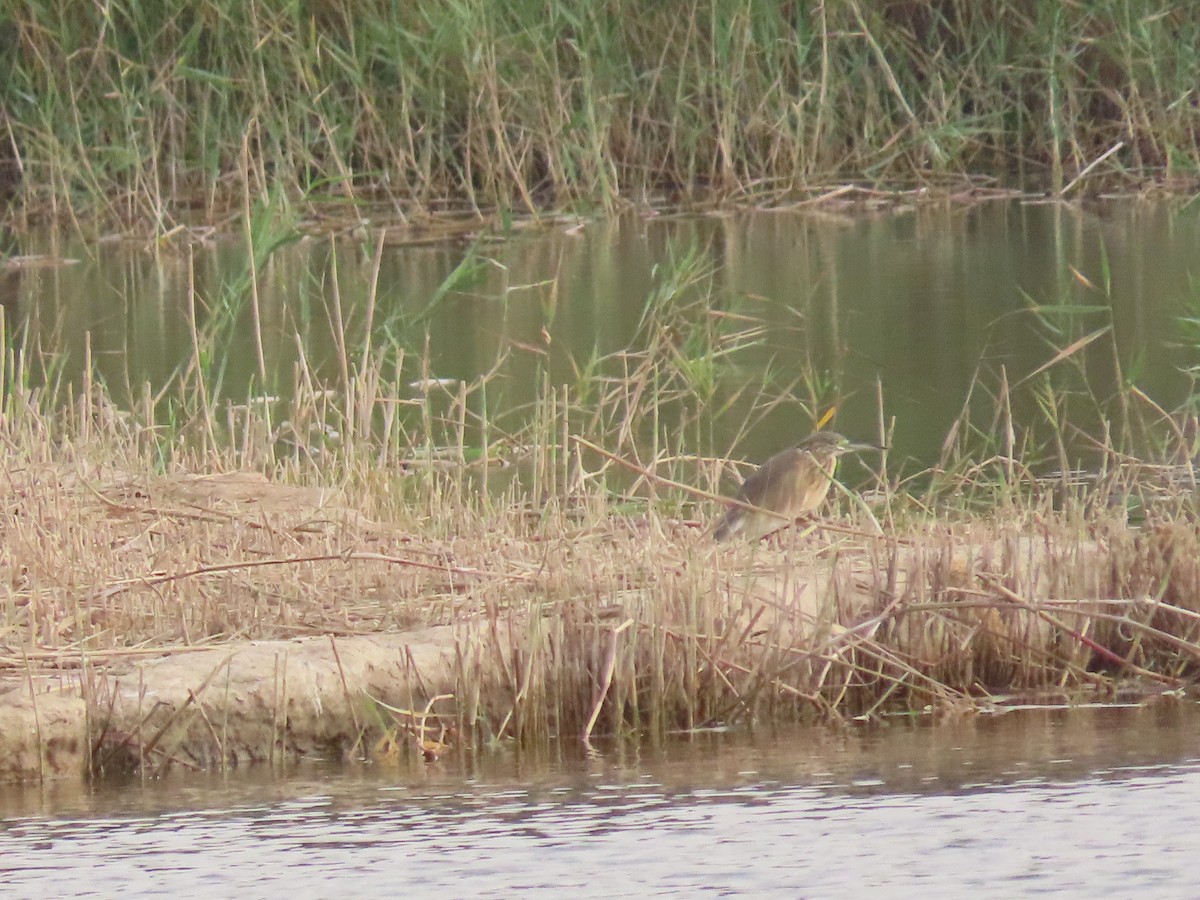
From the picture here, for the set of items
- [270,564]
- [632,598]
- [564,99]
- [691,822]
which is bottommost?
[691,822]

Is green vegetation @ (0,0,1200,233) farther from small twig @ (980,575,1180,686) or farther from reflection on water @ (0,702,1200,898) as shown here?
reflection on water @ (0,702,1200,898)

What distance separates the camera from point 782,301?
1348 cm

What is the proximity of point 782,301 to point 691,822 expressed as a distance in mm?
8824

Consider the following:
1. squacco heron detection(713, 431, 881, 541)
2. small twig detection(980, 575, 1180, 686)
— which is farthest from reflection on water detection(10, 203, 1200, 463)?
small twig detection(980, 575, 1180, 686)

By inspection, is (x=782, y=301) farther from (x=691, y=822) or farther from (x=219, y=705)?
(x=691, y=822)

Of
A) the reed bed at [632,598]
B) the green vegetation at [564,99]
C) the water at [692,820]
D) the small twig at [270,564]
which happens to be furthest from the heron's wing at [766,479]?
the green vegetation at [564,99]

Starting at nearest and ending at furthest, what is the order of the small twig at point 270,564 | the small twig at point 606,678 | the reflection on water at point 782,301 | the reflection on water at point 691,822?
the reflection on water at point 691,822 < the small twig at point 606,678 < the small twig at point 270,564 < the reflection on water at point 782,301

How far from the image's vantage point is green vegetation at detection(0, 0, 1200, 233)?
16.2m

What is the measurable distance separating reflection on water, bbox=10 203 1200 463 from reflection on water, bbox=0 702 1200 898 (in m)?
4.24

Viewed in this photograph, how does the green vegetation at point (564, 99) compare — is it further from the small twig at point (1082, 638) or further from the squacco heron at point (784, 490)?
the small twig at point (1082, 638)

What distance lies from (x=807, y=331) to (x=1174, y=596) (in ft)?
23.3

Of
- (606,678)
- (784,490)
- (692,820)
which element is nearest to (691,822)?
(692,820)

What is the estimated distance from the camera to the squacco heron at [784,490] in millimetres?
6621

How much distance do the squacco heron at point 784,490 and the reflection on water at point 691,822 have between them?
1125 millimetres
